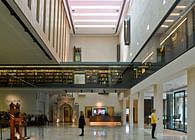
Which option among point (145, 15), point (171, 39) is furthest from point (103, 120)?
point (171, 39)

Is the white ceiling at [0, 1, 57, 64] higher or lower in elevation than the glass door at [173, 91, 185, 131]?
higher

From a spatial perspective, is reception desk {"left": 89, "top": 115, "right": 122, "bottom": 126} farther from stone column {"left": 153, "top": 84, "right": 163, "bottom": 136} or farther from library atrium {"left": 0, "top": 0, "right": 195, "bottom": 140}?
stone column {"left": 153, "top": 84, "right": 163, "bottom": 136}

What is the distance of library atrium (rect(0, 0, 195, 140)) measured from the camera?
17750mm

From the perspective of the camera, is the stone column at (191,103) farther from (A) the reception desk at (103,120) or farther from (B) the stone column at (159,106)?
(A) the reception desk at (103,120)

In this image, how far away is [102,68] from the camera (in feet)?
136

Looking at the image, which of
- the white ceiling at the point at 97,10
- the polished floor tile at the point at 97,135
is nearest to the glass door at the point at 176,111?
the polished floor tile at the point at 97,135

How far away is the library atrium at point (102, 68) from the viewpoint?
58.2ft

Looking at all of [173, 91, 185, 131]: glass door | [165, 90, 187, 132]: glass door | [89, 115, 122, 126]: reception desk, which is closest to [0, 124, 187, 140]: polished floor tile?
[165, 90, 187, 132]: glass door

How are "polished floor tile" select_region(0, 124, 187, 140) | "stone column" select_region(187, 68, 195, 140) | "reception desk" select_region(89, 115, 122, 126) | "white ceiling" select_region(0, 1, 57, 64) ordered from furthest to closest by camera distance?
1. "reception desk" select_region(89, 115, 122, 126)
2. "polished floor tile" select_region(0, 124, 187, 140)
3. "white ceiling" select_region(0, 1, 57, 64)
4. "stone column" select_region(187, 68, 195, 140)

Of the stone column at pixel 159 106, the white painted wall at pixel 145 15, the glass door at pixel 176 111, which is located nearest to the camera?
the white painted wall at pixel 145 15

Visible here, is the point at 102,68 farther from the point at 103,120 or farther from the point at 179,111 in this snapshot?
the point at 179,111

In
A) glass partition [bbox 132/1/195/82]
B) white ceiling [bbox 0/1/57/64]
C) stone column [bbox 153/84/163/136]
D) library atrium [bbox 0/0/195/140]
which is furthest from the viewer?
stone column [bbox 153/84/163/136]

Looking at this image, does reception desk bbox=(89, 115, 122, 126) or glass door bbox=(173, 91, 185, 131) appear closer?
glass door bbox=(173, 91, 185, 131)

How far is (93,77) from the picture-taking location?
40656 millimetres
